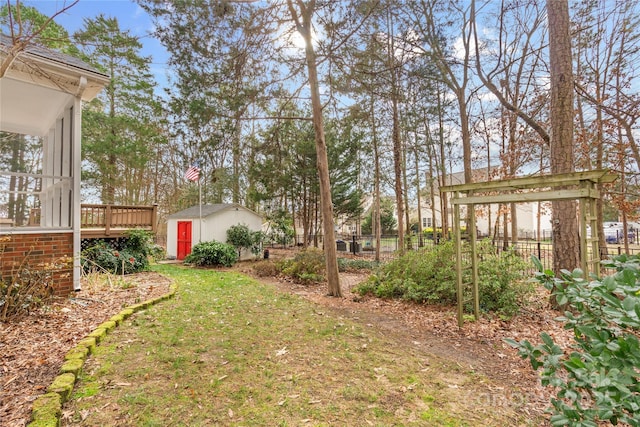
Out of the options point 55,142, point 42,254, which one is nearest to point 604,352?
point 42,254

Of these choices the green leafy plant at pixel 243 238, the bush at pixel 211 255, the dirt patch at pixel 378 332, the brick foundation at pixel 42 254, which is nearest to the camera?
the dirt patch at pixel 378 332

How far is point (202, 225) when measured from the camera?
1337cm

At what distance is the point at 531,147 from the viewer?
10516 millimetres

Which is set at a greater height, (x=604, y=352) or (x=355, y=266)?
(x=604, y=352)

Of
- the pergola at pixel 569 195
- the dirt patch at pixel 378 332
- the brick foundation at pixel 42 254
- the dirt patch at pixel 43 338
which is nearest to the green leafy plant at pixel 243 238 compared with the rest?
the dirt patch at pixel 378 332

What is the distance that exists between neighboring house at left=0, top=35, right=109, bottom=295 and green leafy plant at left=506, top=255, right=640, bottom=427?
214 inches

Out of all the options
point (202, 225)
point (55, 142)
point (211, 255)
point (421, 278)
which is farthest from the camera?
point (202, 225)

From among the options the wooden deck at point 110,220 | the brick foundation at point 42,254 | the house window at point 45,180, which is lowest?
the brick foundation at point 42,254

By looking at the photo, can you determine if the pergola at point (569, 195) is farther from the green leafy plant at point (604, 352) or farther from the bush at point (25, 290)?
the bush at point (25, 290)

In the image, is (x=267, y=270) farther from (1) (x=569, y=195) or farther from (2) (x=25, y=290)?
(1) (x=569, y=195)

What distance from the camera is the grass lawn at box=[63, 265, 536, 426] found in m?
2.29

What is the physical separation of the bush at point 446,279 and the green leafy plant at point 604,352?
13.0ft

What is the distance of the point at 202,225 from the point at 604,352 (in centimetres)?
1383

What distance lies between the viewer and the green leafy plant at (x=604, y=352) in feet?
3.27
